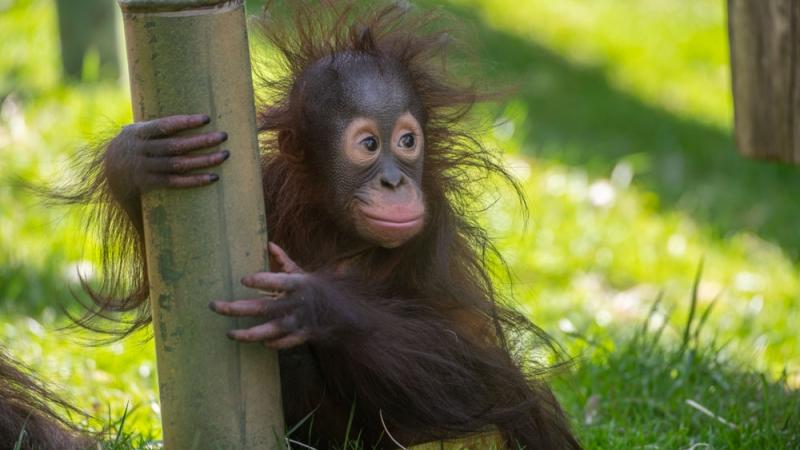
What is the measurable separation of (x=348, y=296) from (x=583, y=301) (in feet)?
8.78

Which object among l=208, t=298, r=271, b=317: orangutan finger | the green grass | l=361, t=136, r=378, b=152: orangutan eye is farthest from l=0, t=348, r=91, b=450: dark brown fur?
l=361, t=136, r=378, b=152: orangutan eye

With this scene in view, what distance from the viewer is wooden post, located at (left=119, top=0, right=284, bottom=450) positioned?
2.57m

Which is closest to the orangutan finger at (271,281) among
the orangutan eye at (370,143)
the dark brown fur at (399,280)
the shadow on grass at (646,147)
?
the dark brown fur at (399,280)

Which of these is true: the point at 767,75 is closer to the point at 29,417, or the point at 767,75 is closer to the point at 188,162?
the point at 188,162

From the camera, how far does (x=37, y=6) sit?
823 cm

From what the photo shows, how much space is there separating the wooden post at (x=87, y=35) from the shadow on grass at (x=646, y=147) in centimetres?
190

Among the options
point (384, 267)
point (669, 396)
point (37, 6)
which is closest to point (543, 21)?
point (37, 6)

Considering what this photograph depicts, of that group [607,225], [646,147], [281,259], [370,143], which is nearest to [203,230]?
[281,259]

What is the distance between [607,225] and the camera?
6305 millimetres

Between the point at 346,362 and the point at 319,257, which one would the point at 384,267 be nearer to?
the point at 319,257

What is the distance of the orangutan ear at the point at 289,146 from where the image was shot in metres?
3.34

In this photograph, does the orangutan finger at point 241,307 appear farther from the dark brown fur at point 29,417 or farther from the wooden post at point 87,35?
the wooden post at point 87,35

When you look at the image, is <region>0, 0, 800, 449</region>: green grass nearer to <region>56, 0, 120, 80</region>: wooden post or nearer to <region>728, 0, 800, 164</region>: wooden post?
<region>56, 0, 120, 80</region>: wooden post

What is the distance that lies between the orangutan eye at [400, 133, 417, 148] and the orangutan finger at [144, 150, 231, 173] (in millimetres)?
643
